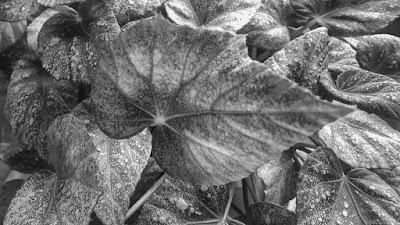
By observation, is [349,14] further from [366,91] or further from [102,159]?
[102,159]

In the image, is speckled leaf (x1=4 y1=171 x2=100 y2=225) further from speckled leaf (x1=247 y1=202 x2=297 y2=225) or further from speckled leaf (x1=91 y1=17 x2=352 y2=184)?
speckled leaf (x1=247 y1=202 x2=297 y2=225)

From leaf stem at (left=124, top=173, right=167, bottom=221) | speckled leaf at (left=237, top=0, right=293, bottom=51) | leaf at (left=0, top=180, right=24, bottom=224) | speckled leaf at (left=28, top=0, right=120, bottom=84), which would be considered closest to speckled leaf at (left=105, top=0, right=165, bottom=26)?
speckled leaf at (left=28, top=0, right=120, bottom=84)

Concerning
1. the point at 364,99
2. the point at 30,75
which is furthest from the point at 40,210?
the point at 364,99

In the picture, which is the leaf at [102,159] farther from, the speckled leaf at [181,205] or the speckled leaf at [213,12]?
the speckled leaf at [213,12]

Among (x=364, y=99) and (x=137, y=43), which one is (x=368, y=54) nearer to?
(x=364, y=99)

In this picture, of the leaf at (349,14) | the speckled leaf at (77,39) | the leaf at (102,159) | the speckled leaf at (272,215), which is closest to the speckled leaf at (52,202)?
the leaf at (102,159)

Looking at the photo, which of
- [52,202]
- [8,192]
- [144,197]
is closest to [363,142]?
[144,197]
